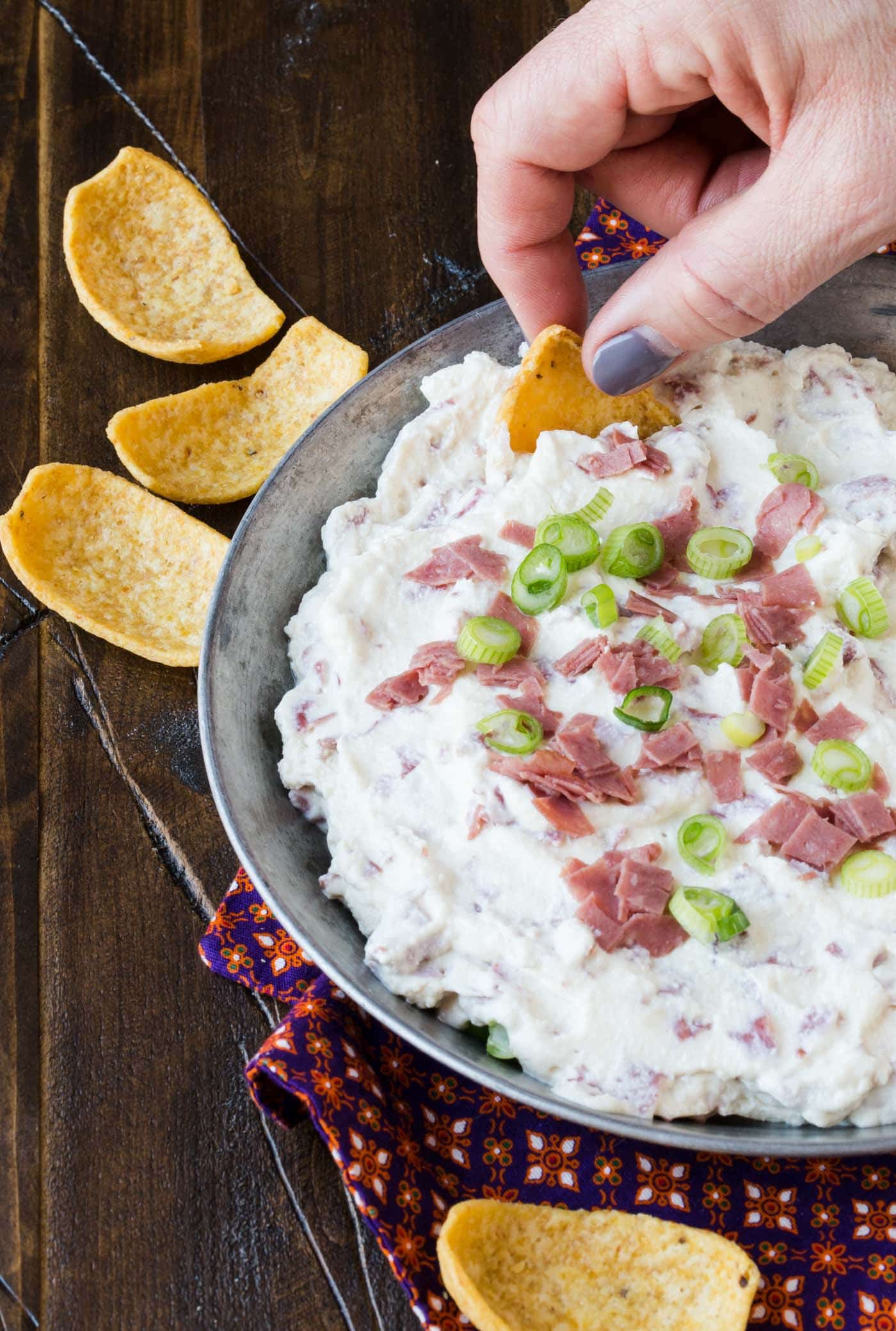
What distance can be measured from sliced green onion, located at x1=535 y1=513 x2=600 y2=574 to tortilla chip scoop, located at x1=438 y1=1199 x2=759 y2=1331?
4.61 ft

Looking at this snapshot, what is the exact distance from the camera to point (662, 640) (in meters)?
2.93

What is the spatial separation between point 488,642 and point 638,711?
0.36m

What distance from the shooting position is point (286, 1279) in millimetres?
2871

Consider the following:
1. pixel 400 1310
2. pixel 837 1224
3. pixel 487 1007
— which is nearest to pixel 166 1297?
pixel 400 1310

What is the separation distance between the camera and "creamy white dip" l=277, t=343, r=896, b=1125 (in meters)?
2.58

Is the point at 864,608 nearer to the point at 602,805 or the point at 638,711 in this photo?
the point at 638,711

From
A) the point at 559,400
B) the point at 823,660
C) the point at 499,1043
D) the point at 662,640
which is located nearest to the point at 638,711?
the point at 662,640

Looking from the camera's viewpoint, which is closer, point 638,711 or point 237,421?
point 638,711

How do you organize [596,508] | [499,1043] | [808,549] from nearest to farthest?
1. [499,1043]
2. [808,549]
3. [596,508]

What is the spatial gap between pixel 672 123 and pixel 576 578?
4.26ft

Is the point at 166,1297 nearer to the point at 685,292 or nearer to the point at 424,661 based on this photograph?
the point at 424,661

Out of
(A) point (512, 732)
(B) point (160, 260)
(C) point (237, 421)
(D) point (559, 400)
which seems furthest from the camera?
(B) point (160, 260)

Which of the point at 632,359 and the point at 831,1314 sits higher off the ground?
the point at 632,359

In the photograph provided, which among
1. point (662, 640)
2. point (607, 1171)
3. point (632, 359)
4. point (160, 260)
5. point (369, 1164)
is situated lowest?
point (607, 1171)
